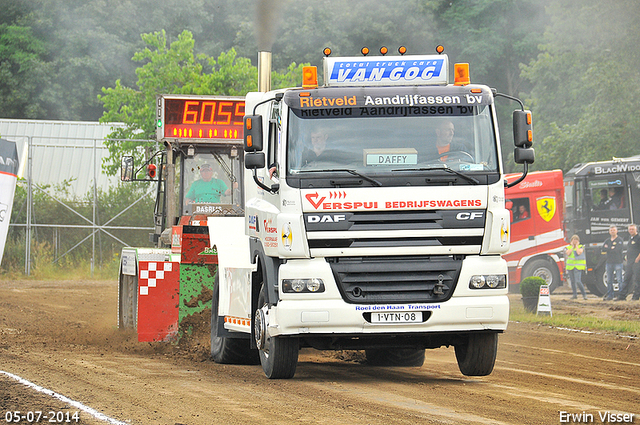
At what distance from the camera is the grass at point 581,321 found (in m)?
16.5

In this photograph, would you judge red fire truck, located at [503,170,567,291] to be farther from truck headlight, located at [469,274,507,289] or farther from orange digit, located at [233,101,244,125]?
truck headlight, located at [469,274,507,289]

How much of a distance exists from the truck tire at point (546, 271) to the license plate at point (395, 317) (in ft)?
57.5

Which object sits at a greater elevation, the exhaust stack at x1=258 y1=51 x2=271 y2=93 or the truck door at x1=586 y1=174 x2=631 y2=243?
the exhaust stack at x1=258 y1=51 x2=271 y2=93

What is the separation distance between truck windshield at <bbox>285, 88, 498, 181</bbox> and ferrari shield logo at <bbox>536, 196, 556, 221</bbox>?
57.3 ft

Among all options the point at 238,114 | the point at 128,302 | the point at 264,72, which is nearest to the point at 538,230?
the point at 238,114

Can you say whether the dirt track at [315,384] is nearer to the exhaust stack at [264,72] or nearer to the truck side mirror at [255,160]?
the truck side mirror at [255,160]

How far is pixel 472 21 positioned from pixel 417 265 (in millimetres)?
38886

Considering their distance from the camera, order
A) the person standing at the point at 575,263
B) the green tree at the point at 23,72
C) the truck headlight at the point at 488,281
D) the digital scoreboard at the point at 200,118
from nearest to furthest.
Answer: the truck headlight at the point at 488,281
the digital scoreboard at the point at 200,118
the person standing at the point at 575,263
the green tree at the point at 23,72

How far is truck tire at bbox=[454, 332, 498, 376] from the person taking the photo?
30.5ft

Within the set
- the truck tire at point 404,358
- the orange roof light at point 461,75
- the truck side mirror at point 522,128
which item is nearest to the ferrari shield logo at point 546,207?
the truck tire at point 404,358

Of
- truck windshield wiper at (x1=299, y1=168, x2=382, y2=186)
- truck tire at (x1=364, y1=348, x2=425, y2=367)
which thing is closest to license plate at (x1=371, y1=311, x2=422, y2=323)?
truck windshield wiper at (x1=299, y1=168, x2=382, y2=186)

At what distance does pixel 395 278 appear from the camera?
866cm

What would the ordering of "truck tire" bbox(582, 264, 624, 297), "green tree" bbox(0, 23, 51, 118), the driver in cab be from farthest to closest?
"green tree" bbox(0, 23, 51, 118) < "truck tire" bbox(582, 264, 624, 297) < the driver in cab

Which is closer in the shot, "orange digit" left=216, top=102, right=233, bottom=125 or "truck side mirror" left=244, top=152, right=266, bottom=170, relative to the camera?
"truck side mirror" left=244, top=152, right=266, bottom=170
